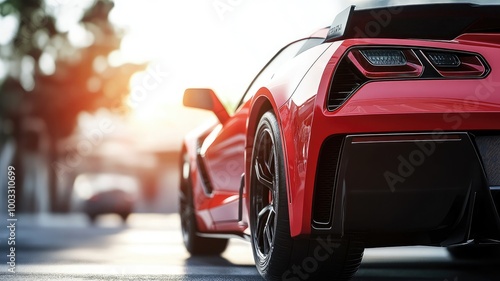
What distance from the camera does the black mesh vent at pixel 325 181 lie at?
3724 mm

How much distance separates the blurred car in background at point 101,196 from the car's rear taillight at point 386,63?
2454cm

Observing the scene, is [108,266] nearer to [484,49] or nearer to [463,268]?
[463,268]

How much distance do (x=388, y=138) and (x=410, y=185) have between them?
0.23 metres

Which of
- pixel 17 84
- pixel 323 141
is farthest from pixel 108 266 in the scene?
pixel 17 84

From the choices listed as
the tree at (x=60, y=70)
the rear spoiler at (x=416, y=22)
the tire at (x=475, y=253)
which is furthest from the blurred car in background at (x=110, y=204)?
the rear spoiler at (x=416, y=22)

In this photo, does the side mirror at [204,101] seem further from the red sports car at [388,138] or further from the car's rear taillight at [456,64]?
the car's rear taillight at [456,64]

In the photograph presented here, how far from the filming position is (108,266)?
240 inches

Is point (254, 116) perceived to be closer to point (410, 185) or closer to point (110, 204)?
point (410, 185)

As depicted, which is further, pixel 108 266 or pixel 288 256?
pixel 108 266

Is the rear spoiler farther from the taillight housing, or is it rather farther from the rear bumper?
the rear bumper

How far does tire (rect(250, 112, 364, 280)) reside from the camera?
4082 mm

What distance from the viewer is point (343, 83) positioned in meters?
3.75

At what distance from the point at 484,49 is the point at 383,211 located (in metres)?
0.82

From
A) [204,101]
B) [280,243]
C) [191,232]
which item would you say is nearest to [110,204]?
[191,232]
